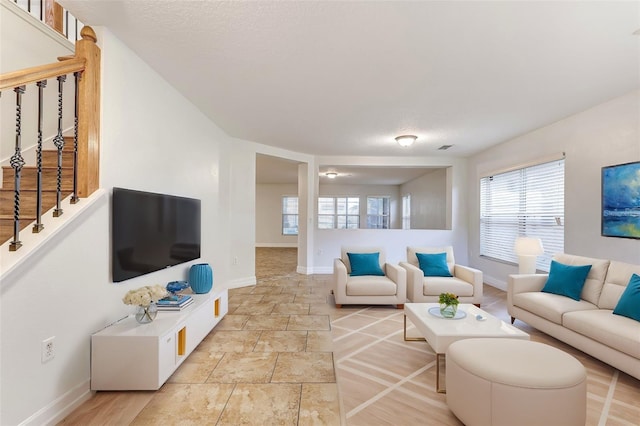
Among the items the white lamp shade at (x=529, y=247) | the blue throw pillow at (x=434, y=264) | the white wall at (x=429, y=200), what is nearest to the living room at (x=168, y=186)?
the white lamp shade at (x=529, y=247)

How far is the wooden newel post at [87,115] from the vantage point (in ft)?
6.86

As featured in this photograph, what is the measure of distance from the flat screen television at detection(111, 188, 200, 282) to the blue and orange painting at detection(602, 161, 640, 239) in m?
4.85

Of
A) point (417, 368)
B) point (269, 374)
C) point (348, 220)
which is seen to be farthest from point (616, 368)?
point (348, 220)

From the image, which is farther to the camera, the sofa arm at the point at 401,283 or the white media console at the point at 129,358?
the sofa arm at the point at 401,283

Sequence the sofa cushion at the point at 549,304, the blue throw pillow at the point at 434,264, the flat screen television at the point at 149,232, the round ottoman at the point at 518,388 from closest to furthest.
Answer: the round ottoman at the point at 518,388
the flat screen television at the point at 149,232
the sofa cushion at the point at 549,304
the blue throw pillow at the point at 434,264

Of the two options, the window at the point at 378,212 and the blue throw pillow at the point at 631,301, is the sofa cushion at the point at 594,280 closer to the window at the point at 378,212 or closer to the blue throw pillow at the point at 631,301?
the blue throw pillow at the point at 631,301

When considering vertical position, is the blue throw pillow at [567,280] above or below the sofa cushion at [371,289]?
above

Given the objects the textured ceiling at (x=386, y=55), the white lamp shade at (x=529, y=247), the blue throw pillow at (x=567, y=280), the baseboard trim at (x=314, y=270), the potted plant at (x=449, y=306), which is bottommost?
the baseboard trim at (x=314, y=270)

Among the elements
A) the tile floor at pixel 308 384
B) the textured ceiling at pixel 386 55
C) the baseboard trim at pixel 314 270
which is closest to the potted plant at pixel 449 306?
the tile floor at pixel 308 384

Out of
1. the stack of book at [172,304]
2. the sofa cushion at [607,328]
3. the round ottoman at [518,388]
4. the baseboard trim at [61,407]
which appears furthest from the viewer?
the stack of book at [172,304]

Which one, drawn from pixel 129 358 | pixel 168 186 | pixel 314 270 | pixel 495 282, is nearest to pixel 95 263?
pixel 129 358

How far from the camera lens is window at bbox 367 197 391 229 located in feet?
38.1

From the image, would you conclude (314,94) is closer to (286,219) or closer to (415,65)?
(415,65)

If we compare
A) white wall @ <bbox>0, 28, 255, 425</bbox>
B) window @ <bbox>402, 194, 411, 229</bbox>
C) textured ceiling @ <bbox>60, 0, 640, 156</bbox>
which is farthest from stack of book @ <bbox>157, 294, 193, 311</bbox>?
window @ <bbox>402, 194, 411, 229</bbox>
